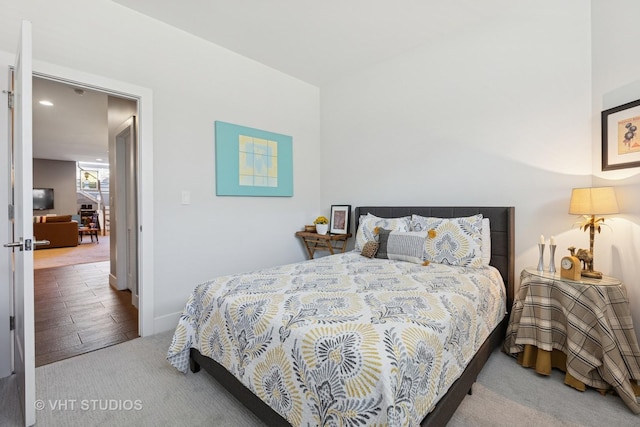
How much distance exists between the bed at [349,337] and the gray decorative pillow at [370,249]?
0.33 meters

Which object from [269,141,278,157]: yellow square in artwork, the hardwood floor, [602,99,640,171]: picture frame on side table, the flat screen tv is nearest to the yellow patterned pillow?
[602,99,640,171]: picture frame on side table

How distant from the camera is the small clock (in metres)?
1.93

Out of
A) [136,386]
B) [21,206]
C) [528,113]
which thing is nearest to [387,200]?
[528,113]

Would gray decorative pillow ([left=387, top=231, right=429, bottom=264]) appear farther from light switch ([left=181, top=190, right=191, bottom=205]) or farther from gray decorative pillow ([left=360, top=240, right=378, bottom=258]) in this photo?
light switch ([left=181, top=190, right=191, bottom=205])

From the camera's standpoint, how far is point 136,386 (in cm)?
187

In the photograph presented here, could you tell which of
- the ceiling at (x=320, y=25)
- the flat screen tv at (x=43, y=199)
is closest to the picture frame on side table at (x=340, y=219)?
the ceiling at (x=320, y=25)

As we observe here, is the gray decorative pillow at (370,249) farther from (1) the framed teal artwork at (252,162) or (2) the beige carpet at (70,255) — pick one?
(2) the beige carpet at (70,255)

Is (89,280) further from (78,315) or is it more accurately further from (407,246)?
(407,246)

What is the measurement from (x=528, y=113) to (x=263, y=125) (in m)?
2.60

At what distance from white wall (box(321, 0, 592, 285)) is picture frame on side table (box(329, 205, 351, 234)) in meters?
0.22

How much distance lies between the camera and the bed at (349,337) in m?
1.08

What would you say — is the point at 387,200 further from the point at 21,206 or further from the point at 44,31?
the point at 44,31

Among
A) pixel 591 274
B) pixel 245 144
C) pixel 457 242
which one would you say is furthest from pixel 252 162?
pixel 591 274

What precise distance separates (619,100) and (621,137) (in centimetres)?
26
